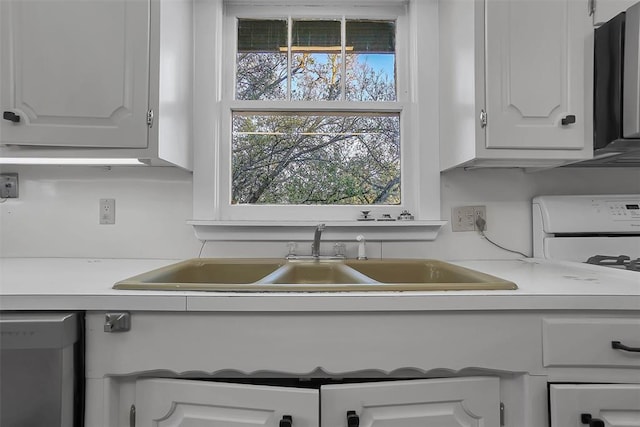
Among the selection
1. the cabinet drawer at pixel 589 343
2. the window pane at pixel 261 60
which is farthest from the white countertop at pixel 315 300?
the window pane at pixel 261 60

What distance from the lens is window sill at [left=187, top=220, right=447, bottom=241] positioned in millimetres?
1585

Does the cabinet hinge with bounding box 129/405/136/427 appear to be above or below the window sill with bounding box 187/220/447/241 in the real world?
below

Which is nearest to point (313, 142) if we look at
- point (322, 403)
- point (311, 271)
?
point (311, 271)

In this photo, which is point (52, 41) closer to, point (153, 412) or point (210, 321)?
point (210, 321)

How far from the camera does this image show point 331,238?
1.63 metres

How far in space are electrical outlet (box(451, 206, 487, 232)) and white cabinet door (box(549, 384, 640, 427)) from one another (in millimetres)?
819

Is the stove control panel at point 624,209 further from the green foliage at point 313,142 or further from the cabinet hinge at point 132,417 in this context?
the cabinet hinge at point 132,417

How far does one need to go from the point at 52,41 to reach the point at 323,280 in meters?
1.30

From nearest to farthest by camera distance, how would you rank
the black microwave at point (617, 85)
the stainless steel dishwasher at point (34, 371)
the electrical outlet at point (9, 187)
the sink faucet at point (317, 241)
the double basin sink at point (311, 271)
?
the stainless steel dishwasher at point (34, 371) < the black microwave at point (617, 85) < the double basin sink at point (311, 271) < the sink faucet at point (317, 241) < the electrical outlet at point (9, 187)

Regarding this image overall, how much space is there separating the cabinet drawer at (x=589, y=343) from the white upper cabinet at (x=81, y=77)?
4.43 ft

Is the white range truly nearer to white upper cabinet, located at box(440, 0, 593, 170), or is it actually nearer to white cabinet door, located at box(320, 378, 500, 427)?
white upper cabinet, located at box(440, 0, 593, 170)

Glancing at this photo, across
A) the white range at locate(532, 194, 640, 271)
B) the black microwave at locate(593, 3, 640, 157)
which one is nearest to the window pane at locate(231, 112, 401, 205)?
the white range at locate(532, 194, 640, 271)

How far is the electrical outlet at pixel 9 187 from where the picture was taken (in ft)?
5.34

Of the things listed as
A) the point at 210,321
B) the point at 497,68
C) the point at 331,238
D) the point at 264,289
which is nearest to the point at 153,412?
the point at 210,321
